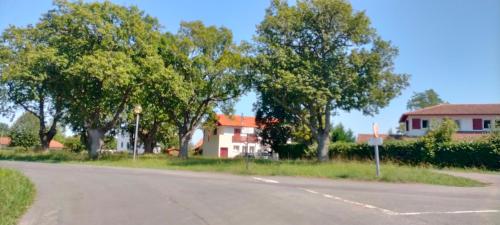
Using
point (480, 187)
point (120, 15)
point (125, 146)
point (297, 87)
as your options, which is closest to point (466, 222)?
point (480, 187)

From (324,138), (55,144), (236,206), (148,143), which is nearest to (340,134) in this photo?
(148,143)

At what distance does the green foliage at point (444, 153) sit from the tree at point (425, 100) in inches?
3035

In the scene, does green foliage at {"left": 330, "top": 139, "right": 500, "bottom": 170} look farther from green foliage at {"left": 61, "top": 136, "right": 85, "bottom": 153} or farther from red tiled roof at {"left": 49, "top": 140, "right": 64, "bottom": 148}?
red tiled roof at {"left": 49, "top": 140, "right": 64, "bottom": 148}

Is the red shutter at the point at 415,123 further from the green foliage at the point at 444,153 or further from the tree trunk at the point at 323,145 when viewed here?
the tree trunk at the point at 323,145

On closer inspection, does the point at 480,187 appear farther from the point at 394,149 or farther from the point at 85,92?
the point at 85,92

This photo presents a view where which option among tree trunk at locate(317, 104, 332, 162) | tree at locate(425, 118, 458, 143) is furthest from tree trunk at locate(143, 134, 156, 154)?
tree at locate(425, 118, 458, 143)

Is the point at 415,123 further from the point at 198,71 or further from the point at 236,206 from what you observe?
the point at 236,206

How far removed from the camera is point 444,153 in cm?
3194

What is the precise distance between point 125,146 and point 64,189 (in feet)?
377

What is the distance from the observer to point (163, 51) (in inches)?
1612

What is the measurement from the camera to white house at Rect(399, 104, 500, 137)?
201ft

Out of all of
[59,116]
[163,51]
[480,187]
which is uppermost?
[163,51]

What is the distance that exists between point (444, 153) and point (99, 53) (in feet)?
84.6

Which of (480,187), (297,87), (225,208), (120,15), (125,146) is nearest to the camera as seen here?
(225,208)
